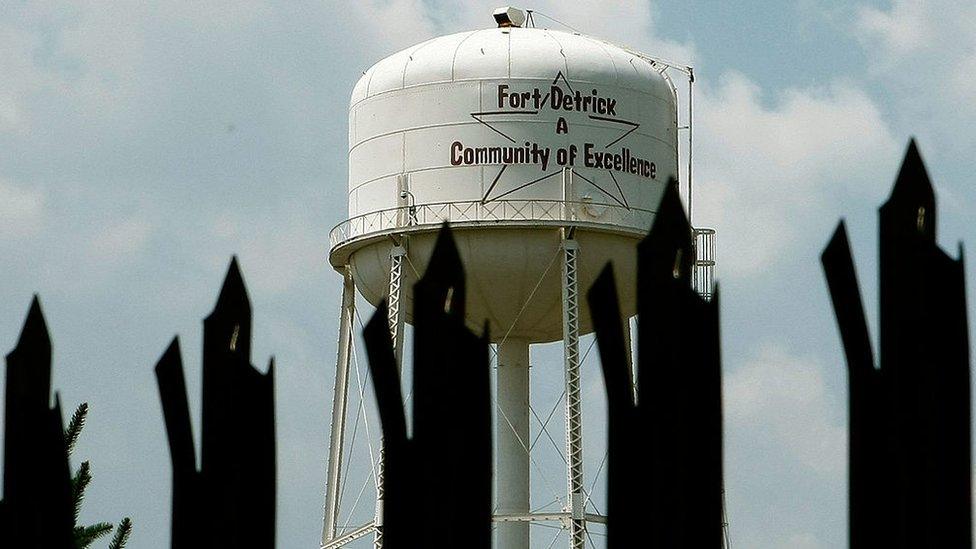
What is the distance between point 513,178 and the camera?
88.5ft

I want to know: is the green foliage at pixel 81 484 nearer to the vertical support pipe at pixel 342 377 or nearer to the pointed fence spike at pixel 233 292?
the pointed fence spike at pixel 233 292

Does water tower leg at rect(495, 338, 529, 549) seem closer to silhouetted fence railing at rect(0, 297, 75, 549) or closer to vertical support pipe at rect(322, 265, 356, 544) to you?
vertical support pipe at rect(322, 265, 356, 544)

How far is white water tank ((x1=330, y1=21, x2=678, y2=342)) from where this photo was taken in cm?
2683

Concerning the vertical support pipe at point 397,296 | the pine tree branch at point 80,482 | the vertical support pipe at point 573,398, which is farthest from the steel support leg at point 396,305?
the pine tree branch at point 80,482

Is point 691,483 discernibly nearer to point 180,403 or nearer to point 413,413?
point 413,413

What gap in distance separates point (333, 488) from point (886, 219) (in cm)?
1904

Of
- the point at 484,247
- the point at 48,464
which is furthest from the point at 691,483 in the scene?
the point at 484,247

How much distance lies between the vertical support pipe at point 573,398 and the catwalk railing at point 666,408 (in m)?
15.8

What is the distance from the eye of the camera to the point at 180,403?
11.0 m

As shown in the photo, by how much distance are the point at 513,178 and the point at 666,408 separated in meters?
17.0

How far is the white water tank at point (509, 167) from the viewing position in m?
26.8

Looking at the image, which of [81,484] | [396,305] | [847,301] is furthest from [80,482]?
[396,305]

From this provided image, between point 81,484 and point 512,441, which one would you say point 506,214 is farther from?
point 81,484

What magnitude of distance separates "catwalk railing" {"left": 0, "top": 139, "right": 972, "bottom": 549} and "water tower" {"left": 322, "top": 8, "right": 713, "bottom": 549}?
15.6m
